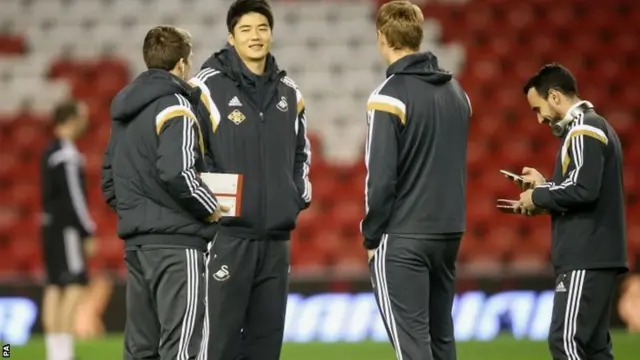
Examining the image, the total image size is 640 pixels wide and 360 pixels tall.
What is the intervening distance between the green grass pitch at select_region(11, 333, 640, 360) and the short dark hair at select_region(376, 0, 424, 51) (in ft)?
11.4

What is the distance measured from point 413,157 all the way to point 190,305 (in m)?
1.21

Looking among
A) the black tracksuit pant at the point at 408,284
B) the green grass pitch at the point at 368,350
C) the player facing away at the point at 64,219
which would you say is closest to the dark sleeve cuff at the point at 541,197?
the black tracksuit pant at the point at 408,284

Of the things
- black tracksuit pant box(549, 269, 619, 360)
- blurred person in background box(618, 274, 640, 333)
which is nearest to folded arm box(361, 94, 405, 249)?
black tracksuit pant box(549, 269, 619, 360)

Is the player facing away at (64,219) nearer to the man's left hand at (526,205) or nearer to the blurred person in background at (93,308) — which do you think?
the blurred person in background at (93,308)

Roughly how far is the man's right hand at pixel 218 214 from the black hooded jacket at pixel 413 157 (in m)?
0.65

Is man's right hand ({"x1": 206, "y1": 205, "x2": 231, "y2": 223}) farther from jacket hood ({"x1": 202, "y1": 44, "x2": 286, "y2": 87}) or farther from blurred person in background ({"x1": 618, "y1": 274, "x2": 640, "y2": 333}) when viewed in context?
blurred person in background ({"x1": 618, "y1": 274, "x2": 640, "y2": 333})

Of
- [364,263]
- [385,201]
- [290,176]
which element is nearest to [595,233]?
[385,201]

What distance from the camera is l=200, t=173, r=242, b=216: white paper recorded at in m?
5.15

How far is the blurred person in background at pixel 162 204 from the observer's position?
16.5 ft

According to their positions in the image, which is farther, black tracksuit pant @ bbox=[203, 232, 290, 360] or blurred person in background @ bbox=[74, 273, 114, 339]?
blurred person in background @ bbox=[74, 273, 114, 339]

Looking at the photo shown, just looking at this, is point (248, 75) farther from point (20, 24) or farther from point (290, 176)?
point (20, 24)

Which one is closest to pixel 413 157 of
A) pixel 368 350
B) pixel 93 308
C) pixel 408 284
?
pixel 408 284

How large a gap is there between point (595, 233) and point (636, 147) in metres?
7.04

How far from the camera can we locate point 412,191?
5055mm
